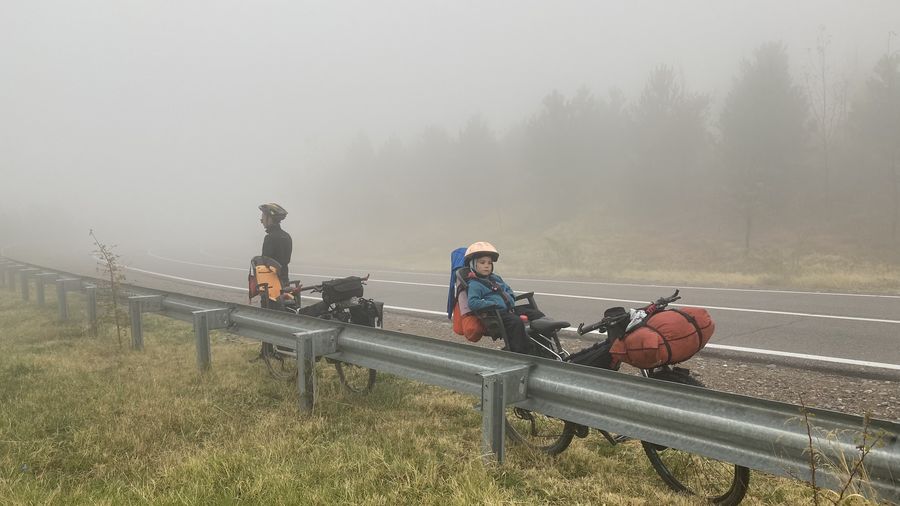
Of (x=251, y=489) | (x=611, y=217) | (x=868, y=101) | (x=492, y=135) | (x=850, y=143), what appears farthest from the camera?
(x=492, y=135)

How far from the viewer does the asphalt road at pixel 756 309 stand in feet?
25.0

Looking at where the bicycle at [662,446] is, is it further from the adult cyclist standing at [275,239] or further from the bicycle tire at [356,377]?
the adult cyclist standing at [275,239]

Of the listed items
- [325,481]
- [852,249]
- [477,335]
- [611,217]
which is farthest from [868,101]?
[325,481]

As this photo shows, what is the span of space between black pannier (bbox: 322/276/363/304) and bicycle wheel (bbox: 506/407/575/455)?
2113mm

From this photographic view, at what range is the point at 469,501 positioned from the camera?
2.93m

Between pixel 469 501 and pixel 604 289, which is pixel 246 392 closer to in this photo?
pixel 469 501

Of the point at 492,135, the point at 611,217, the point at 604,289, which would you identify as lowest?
the point at 604,289

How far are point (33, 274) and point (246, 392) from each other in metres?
9.36

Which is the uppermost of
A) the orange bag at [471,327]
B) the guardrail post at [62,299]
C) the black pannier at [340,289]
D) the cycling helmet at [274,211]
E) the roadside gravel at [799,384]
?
the cycling helmet at [274,211]

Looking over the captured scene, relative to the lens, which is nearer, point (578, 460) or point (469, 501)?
point (469, 501)

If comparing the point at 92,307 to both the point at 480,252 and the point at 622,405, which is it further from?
the point at 622,405

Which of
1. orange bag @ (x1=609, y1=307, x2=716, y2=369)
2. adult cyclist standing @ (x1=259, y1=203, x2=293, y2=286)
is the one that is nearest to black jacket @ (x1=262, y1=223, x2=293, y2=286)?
adult cyclist standing @ (x1=259, y1=203, x2=293, y2=286)

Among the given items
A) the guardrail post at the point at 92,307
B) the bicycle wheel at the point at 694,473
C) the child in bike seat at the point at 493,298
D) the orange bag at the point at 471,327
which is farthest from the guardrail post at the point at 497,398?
the guardrail post at the point at 92,307

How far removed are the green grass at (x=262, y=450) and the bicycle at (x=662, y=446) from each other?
137mm
